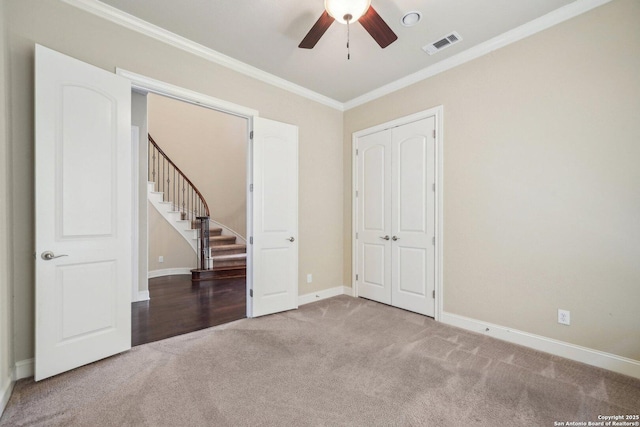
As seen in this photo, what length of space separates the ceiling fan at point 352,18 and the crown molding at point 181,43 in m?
1.32

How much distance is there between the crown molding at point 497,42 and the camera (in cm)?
236

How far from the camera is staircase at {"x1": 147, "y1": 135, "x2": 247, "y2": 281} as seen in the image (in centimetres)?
569

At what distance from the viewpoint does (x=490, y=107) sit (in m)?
2.89

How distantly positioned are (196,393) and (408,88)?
3903 millimetres

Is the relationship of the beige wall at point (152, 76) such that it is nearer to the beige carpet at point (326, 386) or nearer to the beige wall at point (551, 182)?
the beige carpet at point (326, 386)

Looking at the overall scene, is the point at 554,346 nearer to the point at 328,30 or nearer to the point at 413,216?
the point at 413,216

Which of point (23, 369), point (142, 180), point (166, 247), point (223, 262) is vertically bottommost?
point (23, 369)

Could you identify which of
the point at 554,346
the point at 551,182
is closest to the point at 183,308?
the point at 554,346

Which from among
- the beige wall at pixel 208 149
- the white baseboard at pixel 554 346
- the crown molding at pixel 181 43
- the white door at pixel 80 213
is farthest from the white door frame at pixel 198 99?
the beige wall at pixel 208 149

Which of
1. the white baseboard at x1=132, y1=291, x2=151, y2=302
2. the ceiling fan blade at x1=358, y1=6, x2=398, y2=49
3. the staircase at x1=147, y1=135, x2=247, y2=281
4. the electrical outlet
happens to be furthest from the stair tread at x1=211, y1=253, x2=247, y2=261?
the electrical outlet

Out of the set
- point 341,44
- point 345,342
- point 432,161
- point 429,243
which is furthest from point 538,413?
point 341,44

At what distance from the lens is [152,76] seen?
2713 mm

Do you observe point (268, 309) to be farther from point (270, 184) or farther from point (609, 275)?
point (609, 275)

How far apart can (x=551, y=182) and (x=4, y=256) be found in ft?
14.3
